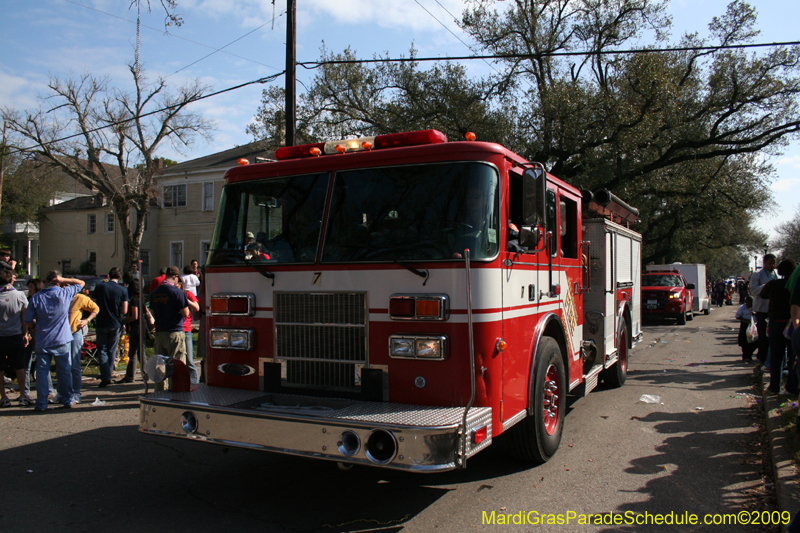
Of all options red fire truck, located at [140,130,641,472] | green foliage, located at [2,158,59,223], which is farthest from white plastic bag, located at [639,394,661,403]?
green foliage, located at [2,158,59,223]

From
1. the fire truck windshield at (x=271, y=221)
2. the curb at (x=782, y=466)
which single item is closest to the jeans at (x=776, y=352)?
the curb at (x=782, y=466)

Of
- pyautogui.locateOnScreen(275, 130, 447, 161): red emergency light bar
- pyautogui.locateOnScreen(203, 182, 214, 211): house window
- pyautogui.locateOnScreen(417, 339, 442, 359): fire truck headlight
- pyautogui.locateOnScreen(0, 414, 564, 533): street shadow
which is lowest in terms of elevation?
pyautogui.locateOnScreen(0, 414, 564, 533): street shadow

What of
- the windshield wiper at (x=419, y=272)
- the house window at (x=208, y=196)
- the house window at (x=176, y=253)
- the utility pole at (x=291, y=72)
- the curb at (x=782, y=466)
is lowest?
the curb at (x=782, y=466)

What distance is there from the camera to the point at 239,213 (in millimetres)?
5129

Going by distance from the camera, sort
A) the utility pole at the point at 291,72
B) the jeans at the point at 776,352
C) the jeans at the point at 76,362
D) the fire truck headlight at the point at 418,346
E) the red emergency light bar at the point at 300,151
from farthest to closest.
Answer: the utility pole at the point at 291,72 < the jeans at the point at 76,362 < the jeans at the point at 776,352 < the red emergency light bar at the point at 300,151 < the fire truck headlight at the point at 418,346

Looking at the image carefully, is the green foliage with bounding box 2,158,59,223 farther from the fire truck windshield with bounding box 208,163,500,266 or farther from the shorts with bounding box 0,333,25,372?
the fire truck windshield with bounding box 208,163,500,266

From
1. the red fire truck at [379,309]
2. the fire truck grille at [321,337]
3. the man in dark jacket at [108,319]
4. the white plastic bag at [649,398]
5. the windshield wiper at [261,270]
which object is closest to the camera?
the red fire truck at [379,309]

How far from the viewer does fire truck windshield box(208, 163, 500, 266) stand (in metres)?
4.25

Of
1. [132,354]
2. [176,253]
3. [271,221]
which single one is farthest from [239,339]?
[176,253]

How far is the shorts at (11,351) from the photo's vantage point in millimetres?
7586

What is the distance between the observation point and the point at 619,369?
343 inches

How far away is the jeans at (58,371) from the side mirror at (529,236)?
6112 millimetres

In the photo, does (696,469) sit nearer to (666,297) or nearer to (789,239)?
(666,297)

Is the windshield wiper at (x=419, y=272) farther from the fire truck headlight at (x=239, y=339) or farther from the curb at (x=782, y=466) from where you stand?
the curb at (x=782, y=466)
